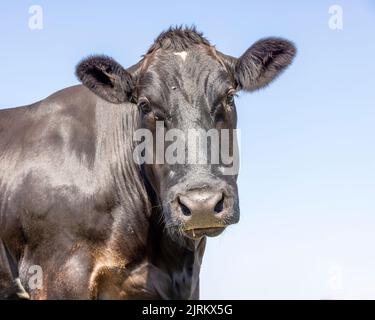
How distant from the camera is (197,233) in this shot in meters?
9.68

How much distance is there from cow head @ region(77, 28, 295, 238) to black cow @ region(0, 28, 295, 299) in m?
0.02

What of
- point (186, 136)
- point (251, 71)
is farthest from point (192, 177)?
point (251, 71)

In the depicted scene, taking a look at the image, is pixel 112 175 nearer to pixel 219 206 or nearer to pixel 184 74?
pixel 184 74

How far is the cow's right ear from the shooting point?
441 inches

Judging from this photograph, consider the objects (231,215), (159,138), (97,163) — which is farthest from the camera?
(97,163)

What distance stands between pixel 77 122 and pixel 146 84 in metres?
1.39

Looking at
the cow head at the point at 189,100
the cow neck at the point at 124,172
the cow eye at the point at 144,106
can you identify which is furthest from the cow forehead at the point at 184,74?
the cow neck at the point at 124,172

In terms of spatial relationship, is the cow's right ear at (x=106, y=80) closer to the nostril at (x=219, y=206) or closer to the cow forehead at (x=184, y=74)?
the cow forehead at (x=184, y=74)

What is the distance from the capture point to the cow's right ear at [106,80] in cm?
1120

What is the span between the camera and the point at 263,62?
11.7m

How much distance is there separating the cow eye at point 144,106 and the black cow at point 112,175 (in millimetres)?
25

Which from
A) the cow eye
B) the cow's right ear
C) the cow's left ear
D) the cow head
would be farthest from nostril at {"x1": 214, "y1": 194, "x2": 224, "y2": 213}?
the cow's right ear
